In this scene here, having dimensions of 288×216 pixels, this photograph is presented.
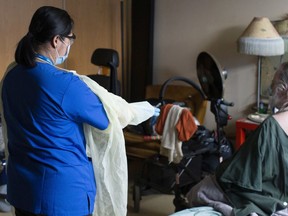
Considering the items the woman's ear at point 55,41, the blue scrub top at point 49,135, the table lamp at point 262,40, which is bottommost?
the blue scrub top at point 49,135

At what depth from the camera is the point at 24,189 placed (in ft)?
5.29

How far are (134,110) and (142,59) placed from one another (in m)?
2.57

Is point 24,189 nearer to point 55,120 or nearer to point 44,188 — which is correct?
point 44,188

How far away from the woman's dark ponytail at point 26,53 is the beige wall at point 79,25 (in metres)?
1.83

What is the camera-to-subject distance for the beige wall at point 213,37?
367 centimetres

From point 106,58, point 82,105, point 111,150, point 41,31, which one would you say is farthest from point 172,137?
point 41,31

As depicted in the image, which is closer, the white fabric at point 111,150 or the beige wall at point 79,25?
the white fabric at point 111,150

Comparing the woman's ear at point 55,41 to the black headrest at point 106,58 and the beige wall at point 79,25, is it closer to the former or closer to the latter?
the black headrest at point 106,58

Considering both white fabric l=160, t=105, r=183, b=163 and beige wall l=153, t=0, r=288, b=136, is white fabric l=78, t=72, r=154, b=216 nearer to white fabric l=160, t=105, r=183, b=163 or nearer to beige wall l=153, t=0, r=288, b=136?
white fabric l=160, t=105, r=183, b=163

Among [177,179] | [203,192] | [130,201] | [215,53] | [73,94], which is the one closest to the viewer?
[73,94]

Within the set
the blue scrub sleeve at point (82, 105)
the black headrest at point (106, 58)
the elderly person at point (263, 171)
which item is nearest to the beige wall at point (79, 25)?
the black headrest at point (106, 58)

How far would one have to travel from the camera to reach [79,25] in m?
3.86

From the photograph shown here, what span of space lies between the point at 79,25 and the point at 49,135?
2505mm

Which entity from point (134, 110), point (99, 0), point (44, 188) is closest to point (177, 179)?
point (134, 110)
